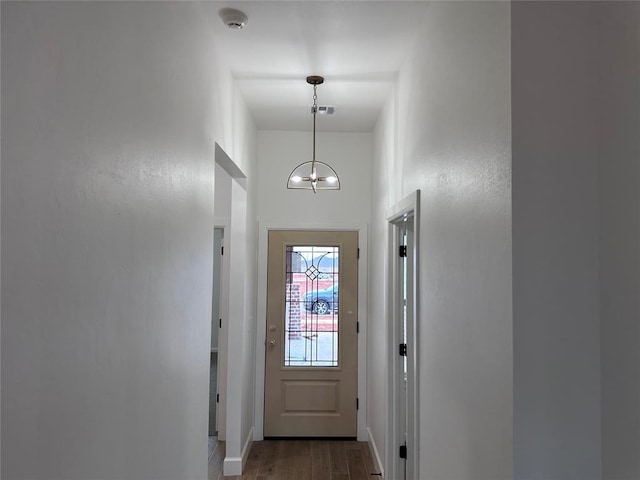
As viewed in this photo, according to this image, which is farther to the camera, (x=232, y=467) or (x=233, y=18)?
(x=232, y=467)

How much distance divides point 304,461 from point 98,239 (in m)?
3.25

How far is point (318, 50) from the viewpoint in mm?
2629

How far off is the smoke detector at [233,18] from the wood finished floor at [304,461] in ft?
10.2

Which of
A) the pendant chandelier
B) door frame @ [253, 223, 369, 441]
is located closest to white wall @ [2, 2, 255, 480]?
the pendant chandelier

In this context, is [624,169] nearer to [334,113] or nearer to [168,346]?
[168,346]

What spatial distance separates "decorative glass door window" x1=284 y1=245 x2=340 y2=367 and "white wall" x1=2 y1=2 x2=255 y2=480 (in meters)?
2.28

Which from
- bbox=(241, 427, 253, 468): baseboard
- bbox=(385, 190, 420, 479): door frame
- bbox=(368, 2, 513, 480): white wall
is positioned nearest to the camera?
bbox=(368, 2, 513, 480): white wall

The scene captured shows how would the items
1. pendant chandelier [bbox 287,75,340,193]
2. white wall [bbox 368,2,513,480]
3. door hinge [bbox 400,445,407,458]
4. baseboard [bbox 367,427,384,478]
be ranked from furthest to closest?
baseboard [bbox 367,427,384,478] < pendant chandelier [bbox 287,75,340,193] < door hinge [bbox 400,445,407,458] < white wall [bbox 368,2,513,480]

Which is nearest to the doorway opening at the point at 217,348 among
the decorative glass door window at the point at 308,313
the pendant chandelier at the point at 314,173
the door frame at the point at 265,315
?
the door frame at the point at 265,315

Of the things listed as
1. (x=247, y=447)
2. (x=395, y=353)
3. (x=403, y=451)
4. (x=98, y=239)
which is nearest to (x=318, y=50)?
(x=98, y=239)

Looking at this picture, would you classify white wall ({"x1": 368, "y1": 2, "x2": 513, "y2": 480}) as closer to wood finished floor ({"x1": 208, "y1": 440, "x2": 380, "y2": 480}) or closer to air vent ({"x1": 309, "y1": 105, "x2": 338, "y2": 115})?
air vent ({"x1": 309, "y1": 105, "x2": 338, "y2": 115})

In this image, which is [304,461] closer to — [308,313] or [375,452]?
[375,452]

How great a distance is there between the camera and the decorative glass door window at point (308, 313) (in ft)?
14.2

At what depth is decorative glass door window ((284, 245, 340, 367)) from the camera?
14.2ft
